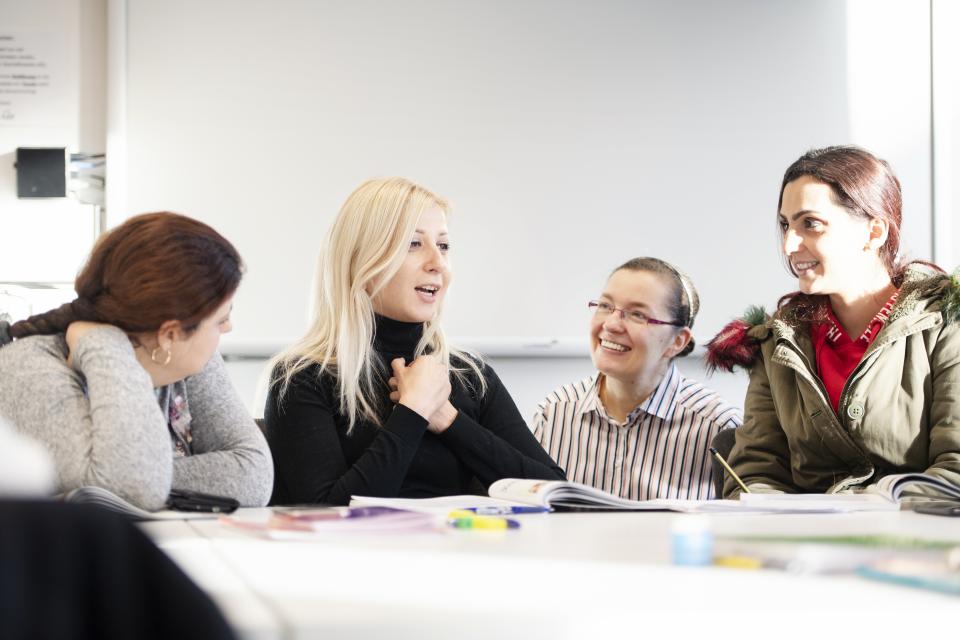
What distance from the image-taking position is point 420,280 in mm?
2254

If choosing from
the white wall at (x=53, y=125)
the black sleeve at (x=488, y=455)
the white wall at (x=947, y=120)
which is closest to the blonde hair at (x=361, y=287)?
the black sleeve at (x=488, y=455)

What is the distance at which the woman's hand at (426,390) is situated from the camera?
2.06 m

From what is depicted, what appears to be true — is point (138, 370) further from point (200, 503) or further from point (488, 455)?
point (488, 455)

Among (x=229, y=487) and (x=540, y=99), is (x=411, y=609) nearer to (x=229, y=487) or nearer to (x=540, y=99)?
(x=229, y=487)

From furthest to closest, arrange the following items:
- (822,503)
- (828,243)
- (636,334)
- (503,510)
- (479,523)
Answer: (636,334)
(828,243)
(822,503)
(503,510)
(479,523)

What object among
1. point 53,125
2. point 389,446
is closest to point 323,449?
point 389,446

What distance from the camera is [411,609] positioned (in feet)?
2.31

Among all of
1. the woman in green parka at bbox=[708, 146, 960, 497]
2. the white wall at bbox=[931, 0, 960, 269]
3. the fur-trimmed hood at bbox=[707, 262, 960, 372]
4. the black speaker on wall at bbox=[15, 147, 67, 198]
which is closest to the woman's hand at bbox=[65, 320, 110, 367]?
the woman in green parka at bbox=[708, 146, 960, 497]

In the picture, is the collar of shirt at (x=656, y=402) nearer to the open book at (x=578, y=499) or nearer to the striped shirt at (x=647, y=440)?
the striped shirt at (x=647, y=440)

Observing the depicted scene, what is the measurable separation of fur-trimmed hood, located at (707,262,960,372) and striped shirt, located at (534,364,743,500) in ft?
0.70

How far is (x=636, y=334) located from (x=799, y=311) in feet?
1.50

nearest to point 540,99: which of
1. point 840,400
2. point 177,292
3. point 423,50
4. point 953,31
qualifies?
point 423,50

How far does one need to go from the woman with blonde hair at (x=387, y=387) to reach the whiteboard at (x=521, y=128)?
1374 millimetres

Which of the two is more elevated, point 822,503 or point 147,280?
point 147,280
